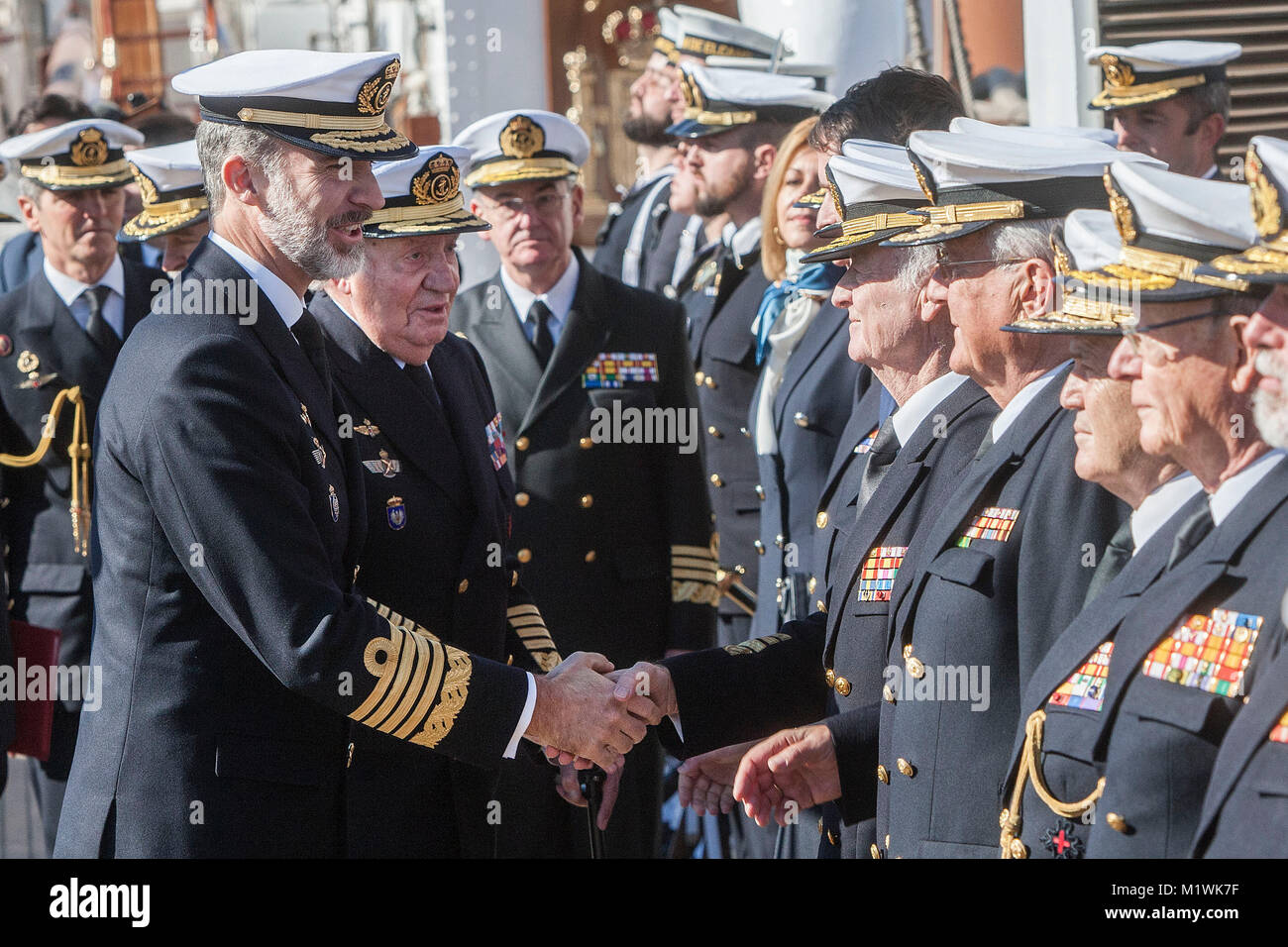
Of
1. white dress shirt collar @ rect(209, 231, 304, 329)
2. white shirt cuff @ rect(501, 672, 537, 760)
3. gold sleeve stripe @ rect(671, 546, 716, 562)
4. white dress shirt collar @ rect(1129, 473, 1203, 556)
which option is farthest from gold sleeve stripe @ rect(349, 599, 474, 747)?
gold sleeve stripe @ rect(671, 546, 716, 562)

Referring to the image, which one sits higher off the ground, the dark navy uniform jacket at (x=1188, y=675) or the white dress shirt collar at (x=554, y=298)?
the white dress shirt collar at (x=554, y=298)

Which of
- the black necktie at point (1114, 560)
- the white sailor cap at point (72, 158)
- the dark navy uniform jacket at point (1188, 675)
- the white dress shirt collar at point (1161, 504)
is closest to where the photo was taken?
the dark navy uniform jacket at point (1188, 675)

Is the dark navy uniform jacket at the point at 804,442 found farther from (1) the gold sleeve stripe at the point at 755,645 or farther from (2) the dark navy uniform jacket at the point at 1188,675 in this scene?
(2) the dark navy uniform jacket at the point at 1188,675

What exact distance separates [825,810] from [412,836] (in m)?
0.86

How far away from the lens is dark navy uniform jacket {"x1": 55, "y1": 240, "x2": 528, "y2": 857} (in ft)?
9.43

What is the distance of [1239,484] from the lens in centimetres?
222

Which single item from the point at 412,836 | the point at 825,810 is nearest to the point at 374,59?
the point at 412,836

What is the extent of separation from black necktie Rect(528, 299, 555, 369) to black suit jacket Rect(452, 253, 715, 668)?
0.04 metres

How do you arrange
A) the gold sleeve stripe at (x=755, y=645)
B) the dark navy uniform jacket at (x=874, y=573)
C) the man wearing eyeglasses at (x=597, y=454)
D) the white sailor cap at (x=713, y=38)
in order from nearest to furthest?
the dark navy uniform jacket at (x=874, y=573)
the gold sleeve stripe at (x=755, y=645)
the man wearing eyeglasses at (x=597, y=454)
the white sailor cap at (x=713, y=38)

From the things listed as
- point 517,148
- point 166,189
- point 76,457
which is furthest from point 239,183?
point 166,189

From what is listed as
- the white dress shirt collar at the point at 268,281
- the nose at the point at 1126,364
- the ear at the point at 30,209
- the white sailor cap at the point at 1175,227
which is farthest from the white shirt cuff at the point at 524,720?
the ear at the point at 30,209

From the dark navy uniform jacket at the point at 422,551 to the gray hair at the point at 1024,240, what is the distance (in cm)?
130

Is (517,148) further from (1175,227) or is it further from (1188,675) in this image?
(1188,675)

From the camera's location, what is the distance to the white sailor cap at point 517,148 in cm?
515
